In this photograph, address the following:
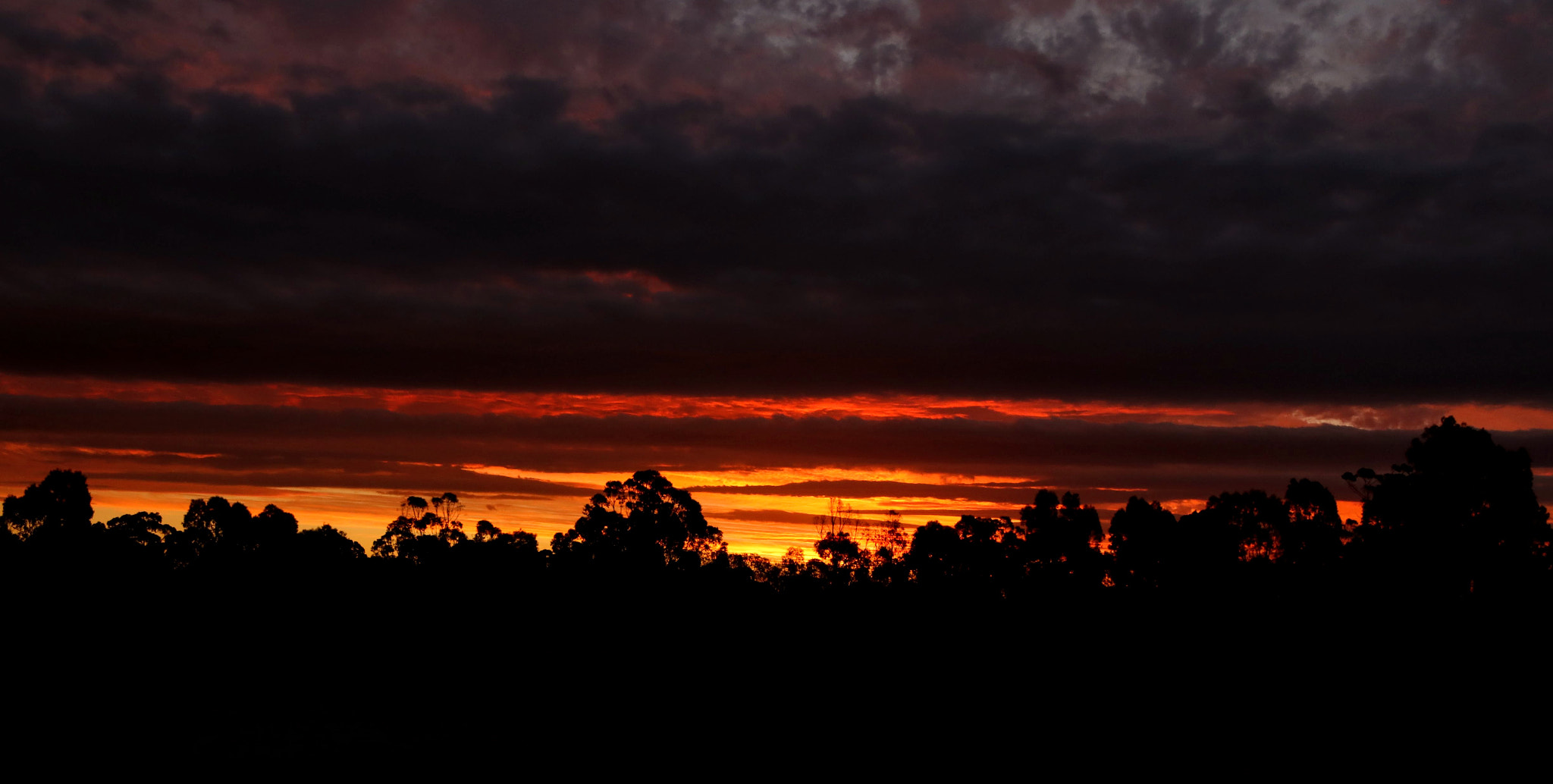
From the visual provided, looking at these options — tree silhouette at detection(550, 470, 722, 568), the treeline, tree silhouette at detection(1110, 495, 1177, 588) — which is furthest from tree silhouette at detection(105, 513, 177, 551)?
tree silhouette at detection(1110, 495, 1177, 588)

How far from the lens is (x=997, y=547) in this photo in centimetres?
12100

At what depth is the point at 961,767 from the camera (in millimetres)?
44969

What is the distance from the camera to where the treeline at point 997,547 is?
200 ft

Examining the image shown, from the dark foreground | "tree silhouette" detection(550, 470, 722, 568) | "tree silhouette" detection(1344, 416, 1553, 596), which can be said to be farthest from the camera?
"tree silhouette" detection(550, 470, 722, 568)

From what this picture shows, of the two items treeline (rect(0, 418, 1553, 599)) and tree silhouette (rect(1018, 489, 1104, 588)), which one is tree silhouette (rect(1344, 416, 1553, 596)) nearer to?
treeline (rect(0, 418, 1553, 599))

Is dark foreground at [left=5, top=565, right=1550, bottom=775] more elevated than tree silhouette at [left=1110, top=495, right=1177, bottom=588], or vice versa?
tree silhouette at [left=1110, top=495, right=1177, bottom=588]

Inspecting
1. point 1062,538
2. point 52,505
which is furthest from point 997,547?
point 52,505

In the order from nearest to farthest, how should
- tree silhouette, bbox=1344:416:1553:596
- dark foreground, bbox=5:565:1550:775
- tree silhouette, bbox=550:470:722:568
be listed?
dark foreground, bbox=5:565:1550:775 → tree silhouette, bbox=1344:416:1553:596 → tree silhouette, bbox=550:470:722:568

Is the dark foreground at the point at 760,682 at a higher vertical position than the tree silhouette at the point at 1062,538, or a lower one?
lower

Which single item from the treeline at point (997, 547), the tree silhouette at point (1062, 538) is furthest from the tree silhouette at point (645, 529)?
the tree silhouette at point (1062, 538)

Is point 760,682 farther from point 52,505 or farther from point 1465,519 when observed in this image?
point 52,505

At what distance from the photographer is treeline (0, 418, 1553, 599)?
200ft

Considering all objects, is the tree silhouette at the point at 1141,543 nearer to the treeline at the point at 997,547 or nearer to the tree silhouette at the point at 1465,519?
the treeline at the point at 997,547

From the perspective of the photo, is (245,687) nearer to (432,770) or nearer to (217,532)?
(432,770)
